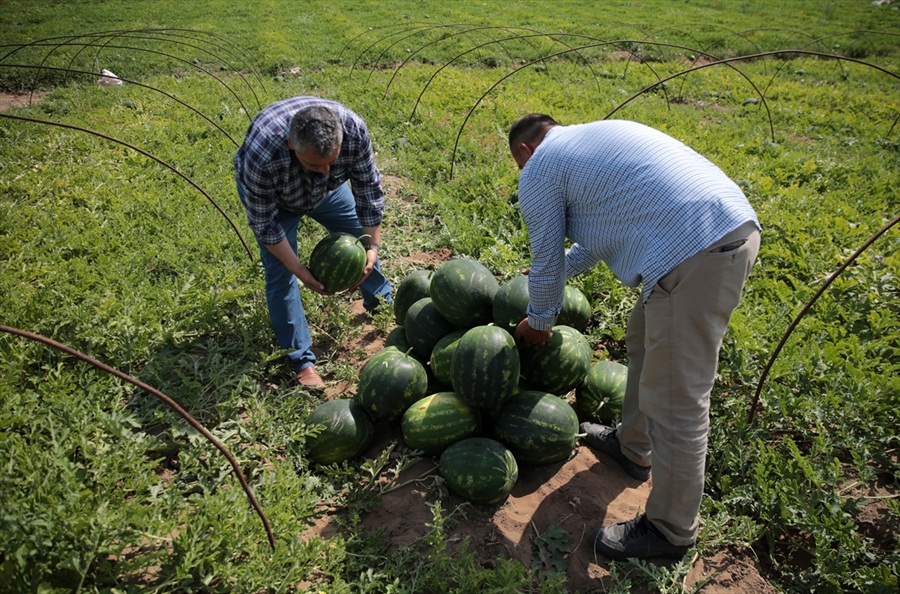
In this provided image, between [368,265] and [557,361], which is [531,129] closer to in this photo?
[557,361]

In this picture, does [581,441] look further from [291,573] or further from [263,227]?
[263,227]

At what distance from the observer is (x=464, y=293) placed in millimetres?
3383

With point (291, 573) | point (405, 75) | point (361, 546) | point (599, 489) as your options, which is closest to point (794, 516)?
point (599, 489)

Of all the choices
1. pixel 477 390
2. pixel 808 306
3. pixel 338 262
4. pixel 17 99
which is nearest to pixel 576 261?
pixel 477 390

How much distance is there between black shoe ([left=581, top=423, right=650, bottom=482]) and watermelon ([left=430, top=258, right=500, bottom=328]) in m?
0.95

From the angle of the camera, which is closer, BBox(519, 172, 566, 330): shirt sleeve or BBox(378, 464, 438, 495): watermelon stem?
BBox(519, 172, 566, 330): shirt sleeve

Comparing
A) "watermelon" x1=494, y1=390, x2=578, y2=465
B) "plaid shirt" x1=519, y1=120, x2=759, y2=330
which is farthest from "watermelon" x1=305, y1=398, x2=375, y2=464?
"plaid shirt" x1=519, y1=120, x2=759, y2=330

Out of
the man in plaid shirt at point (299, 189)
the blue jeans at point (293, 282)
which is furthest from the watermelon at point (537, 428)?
the blue jeans at point (293, 282)

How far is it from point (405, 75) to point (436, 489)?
39.9 ft

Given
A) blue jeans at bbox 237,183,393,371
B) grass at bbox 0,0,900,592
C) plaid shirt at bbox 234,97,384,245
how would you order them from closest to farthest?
grass at bbox 0,0,900,592 < plaid shirt at bbox 234,97,384,245 < blue jeans at bbox 237,183,393,371

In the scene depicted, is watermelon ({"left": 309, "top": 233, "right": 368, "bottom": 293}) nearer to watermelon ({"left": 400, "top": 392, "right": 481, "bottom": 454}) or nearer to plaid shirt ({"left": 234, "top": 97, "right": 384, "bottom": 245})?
plaid shirt ({"left": 234, "top": 97, "right": 384, "bottom": 245})

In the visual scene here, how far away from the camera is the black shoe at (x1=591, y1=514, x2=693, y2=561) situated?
2701 millimetres

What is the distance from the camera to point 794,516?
9.18 feet

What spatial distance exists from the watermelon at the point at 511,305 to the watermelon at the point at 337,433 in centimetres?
105
